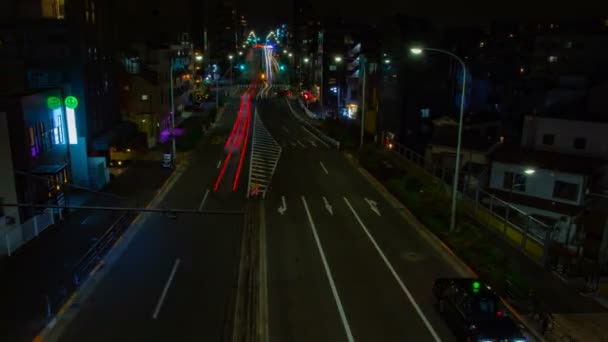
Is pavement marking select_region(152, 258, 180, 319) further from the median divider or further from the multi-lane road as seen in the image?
the median divider

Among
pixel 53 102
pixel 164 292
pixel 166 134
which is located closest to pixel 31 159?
pixel 53 102

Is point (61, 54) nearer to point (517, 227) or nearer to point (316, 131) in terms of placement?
point (316, 131)

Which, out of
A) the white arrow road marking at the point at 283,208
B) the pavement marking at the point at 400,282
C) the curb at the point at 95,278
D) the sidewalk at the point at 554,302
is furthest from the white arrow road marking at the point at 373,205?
the curb at the point at 95,278

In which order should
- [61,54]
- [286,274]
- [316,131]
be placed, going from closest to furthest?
[286,274]
[61,54]
[316,131]

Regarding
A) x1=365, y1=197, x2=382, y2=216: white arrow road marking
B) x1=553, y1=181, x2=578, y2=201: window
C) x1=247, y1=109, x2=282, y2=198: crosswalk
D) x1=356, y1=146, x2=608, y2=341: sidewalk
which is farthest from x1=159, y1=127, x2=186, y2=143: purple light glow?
x1=553, y1=181, x2=578, y2=201: window

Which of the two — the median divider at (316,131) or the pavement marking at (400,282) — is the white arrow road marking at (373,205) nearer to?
the pavement marking at (400,282)

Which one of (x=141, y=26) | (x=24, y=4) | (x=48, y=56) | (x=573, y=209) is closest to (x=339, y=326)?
(x=573, y=209)

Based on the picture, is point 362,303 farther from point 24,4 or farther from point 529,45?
point 529,45
